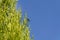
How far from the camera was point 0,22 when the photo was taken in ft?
25.3

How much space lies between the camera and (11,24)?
303 inches

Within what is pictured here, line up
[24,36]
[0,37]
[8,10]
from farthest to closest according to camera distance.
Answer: [8,10]
[24,36]
[0,37]

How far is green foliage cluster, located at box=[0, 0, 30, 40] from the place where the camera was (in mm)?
7470

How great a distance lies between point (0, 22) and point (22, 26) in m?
0.88

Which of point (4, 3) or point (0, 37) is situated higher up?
Result: point (4, 3)

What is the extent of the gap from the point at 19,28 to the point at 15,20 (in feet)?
1.21

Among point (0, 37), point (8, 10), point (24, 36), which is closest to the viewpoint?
point (0, 37)

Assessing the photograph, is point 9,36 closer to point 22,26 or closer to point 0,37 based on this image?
point 0,37

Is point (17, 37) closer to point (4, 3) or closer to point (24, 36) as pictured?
point (24, 36)

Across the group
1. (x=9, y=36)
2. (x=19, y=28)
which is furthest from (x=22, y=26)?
(x=9, y=36)

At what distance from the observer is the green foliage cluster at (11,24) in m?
7.47

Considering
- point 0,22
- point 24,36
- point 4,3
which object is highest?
point 4,3

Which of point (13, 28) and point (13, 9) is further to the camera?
point (13, 9)

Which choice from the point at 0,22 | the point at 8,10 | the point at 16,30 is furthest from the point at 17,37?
the point at 8,10
